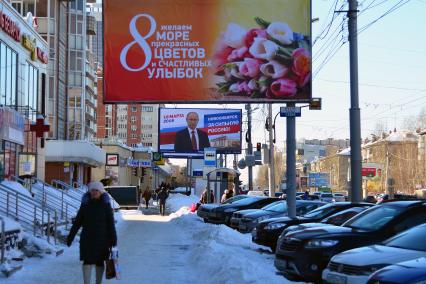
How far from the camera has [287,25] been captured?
867 inches

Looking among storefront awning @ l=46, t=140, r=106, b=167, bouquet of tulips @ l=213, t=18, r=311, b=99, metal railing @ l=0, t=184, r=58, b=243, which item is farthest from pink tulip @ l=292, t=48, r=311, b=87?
storefront awning @ l=46, t=140, r=106, b=167

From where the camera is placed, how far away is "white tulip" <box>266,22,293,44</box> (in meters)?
22.0

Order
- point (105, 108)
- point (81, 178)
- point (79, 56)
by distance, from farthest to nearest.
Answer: point (105, 108)
point (79, 56)
point (81, 178)

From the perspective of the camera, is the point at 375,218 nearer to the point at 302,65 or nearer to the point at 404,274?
the point at 404,274

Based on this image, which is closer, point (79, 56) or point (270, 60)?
point (270, 60)

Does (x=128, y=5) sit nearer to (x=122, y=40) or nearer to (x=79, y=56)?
(x=122, y=40)


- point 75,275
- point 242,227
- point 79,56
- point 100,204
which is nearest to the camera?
point 100,204

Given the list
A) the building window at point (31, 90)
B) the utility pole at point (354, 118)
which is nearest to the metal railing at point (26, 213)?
the utility pole at point (354, 118)

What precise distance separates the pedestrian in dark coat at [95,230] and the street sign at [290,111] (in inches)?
431

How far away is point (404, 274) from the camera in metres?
6.71

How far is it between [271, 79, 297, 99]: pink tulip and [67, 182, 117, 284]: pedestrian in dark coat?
13392 millimetres

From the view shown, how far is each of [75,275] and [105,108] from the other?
140 metres

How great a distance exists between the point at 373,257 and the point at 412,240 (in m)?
0.76

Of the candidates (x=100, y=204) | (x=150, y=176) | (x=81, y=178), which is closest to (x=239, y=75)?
(x=100, y=204)
